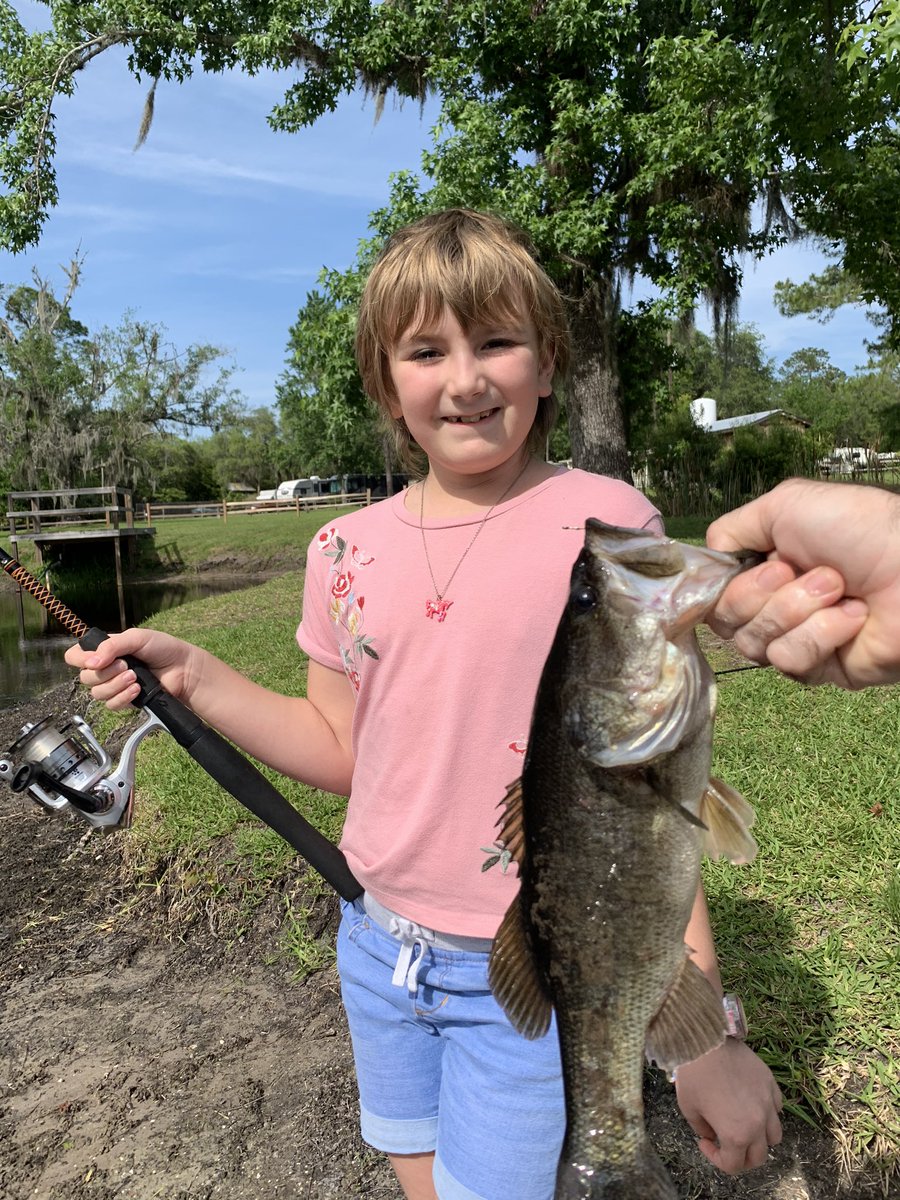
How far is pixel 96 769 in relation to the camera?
3.02 meters

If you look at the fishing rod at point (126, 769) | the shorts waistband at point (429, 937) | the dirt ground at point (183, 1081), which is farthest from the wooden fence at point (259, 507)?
the shorts waistband at point (429, 937)

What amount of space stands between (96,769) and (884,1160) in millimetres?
2723

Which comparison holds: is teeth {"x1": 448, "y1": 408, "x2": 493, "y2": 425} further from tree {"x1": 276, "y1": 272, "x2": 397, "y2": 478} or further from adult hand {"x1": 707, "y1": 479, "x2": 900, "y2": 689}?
tree {"x1": 276, "y1": 272, "x2": 397, "y2": 478}

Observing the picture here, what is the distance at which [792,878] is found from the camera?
133 inches

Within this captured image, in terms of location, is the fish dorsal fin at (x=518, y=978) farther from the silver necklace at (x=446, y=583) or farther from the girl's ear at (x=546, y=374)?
the girl's ear at (x=546, y=374)

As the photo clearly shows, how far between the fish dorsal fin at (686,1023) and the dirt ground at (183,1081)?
1531 mm

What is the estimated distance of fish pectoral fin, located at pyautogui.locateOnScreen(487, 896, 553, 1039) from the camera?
54.8 inches

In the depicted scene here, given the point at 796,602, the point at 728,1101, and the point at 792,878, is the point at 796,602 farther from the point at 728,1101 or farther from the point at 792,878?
the point at 792,878

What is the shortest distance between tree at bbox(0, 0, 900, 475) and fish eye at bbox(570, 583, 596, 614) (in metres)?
9.38

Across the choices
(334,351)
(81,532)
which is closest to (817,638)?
(334,351)

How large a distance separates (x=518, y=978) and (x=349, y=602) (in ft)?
3.21

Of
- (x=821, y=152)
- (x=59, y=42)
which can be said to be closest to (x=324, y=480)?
(x=59, y=42)

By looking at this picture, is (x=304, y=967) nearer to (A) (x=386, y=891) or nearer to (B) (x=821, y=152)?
(A) (x=386, y=891)

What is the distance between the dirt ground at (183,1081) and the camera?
2859 millimetres
